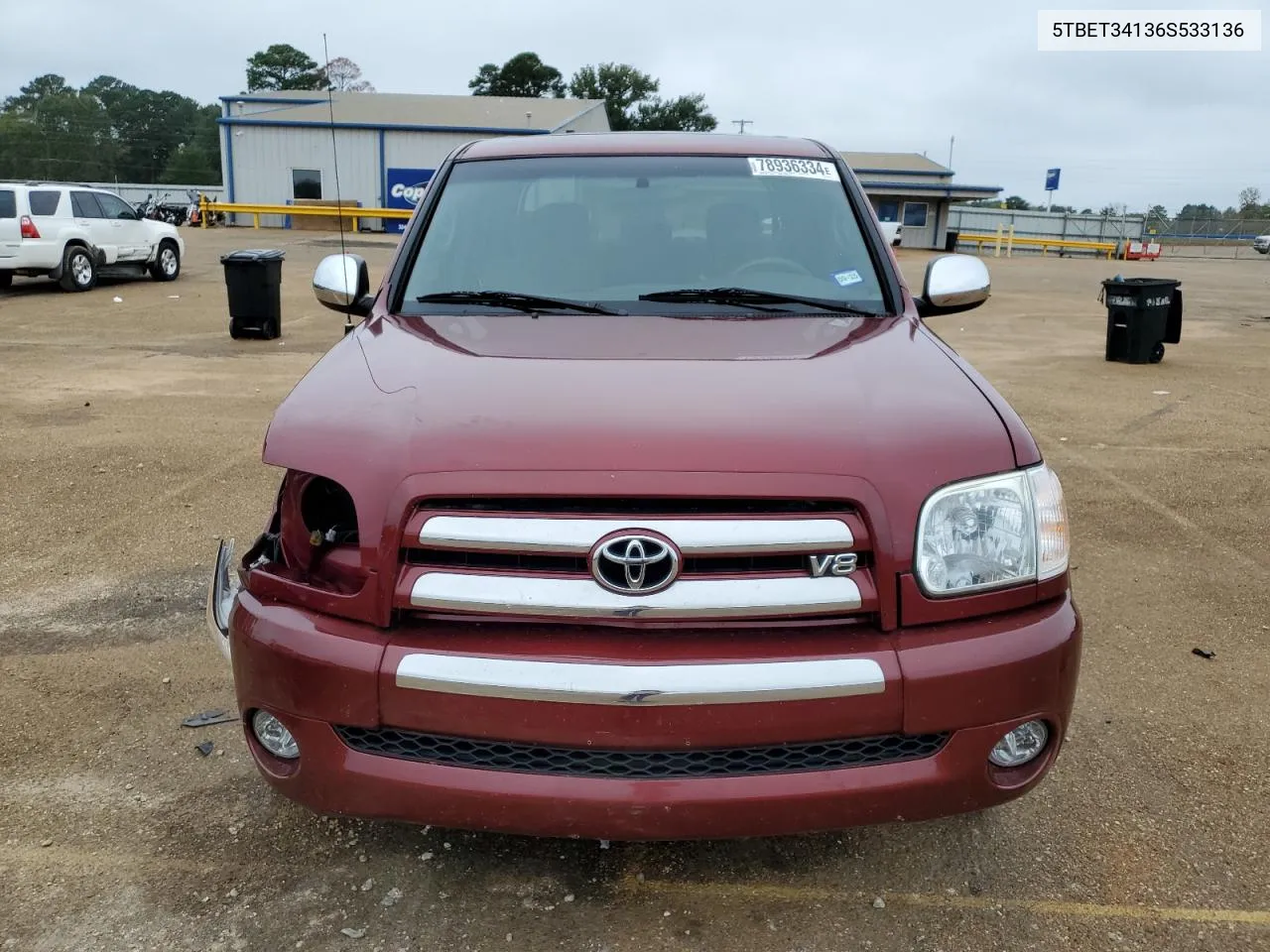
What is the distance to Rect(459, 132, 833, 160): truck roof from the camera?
11.7ft

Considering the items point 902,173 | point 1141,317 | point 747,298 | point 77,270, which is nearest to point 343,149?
point 902,173

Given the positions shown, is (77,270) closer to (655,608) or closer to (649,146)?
(649,146)

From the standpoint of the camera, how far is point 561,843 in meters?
2.54

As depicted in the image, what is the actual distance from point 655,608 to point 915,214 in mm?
46061

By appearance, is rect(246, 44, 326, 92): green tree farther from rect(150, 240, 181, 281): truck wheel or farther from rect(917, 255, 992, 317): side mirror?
rect(917, 255, 992, 317): side mirror

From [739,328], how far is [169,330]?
11498 millimetres

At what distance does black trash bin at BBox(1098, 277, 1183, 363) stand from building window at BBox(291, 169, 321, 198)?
3567 cm

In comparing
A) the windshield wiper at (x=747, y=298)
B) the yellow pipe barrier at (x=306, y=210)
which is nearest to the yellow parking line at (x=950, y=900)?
the windshield wiper at (x=747, y=298)

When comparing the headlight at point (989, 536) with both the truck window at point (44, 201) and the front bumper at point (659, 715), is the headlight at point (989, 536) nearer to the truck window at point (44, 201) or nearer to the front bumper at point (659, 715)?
the front bumper at point (659, 715)

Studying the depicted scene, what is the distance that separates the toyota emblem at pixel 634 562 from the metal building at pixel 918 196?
44539 millimetres

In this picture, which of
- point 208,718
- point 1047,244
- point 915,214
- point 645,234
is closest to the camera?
point 208,718

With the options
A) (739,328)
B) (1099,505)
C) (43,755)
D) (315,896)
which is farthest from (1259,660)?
(43,755)

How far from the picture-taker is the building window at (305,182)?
1583 inches

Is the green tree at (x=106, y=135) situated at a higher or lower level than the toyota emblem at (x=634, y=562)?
higher
